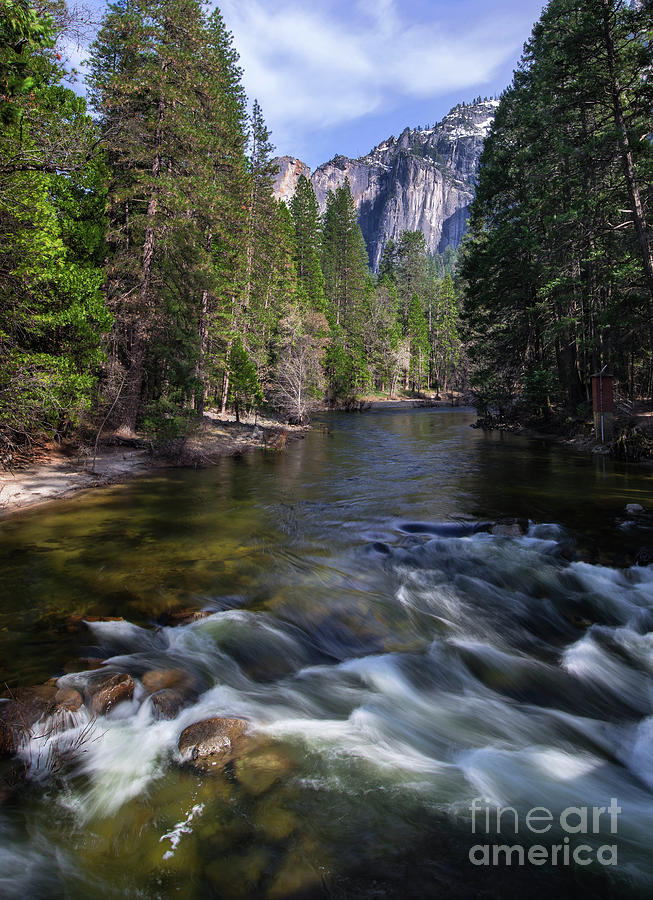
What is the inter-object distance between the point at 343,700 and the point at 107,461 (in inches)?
497

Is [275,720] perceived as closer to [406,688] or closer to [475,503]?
[406,688]

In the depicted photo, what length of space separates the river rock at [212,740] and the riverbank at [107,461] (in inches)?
338

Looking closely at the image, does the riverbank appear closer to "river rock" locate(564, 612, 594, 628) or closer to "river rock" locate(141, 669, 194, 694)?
"river rock" locate(141, 669, 194, 694)

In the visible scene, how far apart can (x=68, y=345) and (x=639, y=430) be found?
18.1 meters

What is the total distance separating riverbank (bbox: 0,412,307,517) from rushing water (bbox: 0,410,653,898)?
1668 mm

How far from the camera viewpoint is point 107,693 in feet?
12.2

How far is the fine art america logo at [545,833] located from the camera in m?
2.62

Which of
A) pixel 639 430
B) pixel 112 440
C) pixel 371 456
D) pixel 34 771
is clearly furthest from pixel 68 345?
pixel 639 430

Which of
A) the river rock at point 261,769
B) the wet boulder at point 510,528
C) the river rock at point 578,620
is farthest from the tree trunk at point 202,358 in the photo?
the river rock at point 261,769

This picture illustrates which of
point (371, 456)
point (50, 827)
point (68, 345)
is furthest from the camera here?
point (371, 456)

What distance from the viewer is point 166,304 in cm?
1634

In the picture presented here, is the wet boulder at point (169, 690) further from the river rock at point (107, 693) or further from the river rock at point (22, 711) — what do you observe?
the river rock at point (22, 711)

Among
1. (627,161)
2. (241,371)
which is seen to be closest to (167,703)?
(627,161)

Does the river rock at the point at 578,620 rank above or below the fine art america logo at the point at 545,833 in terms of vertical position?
above
